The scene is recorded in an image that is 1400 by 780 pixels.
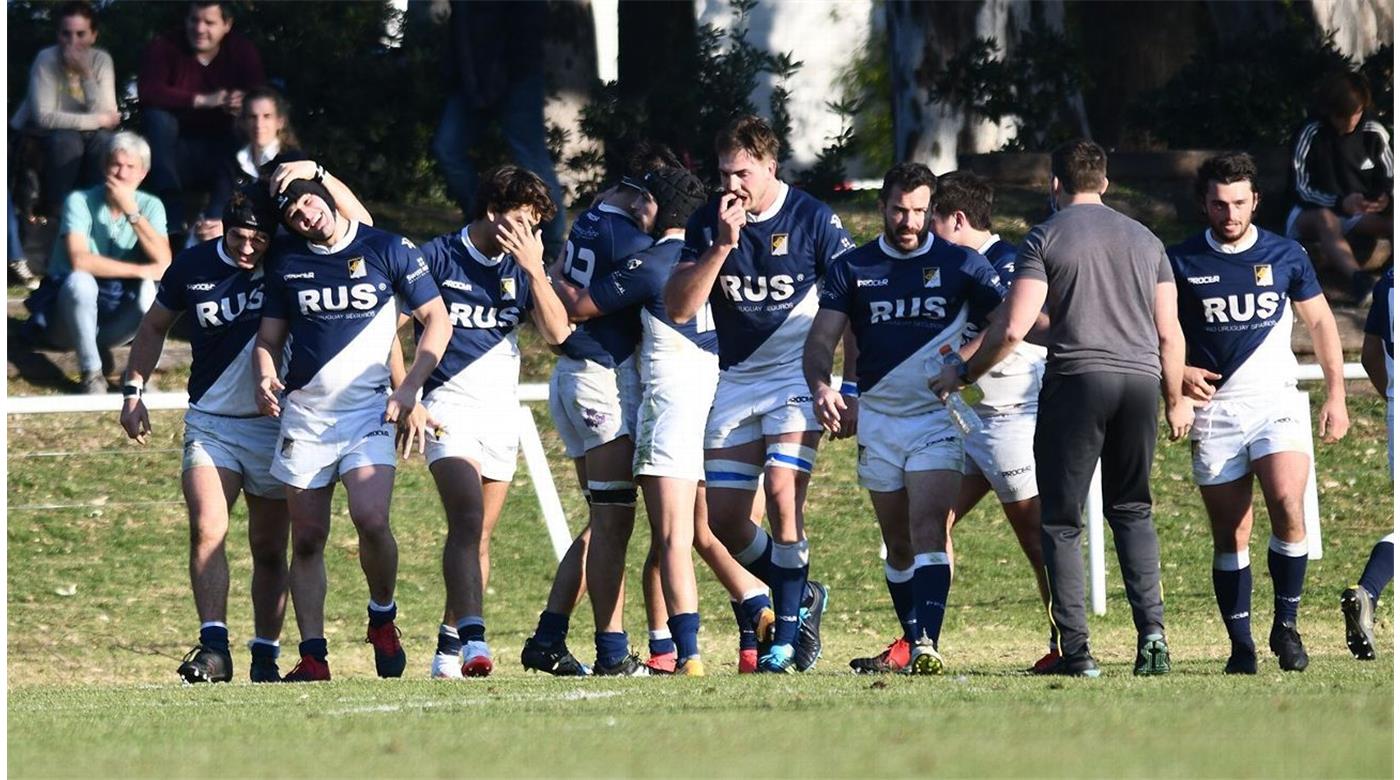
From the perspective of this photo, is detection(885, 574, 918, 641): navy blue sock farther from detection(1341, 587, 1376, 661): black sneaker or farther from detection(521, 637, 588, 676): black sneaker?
detection(1341, 587, 1376, 661): black sneaker

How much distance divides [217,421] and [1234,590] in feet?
13.5

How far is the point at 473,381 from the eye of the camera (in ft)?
32.3

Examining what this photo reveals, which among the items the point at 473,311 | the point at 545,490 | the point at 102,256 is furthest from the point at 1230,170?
the point at 102,256

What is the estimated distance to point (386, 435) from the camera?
31.7 feet

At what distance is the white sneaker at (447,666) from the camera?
32.1ft

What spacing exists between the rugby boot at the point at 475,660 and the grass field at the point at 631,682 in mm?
232

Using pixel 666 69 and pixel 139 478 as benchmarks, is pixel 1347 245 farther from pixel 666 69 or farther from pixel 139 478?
pixel 139 478

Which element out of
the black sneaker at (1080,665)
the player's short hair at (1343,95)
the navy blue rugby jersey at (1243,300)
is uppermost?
the player's short hair at (1343,95)

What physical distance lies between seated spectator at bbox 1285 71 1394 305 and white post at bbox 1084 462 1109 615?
13.2ft

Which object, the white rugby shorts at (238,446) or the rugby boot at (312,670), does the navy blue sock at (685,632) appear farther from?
the white rugby shorts at (238,446)

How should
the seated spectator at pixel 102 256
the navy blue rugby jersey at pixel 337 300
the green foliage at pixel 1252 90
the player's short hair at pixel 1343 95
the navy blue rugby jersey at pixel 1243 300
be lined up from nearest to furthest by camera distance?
the navy blue rugby jersey at pixel 1243 300
the navy blue rugby jersey at pixel 337 300
the seated spectator at pixel 102 256
the player's short hair at pixel 1343 95
the green foliage at pixel 1252 90

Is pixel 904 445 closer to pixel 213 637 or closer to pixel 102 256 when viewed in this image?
pixel 213 637

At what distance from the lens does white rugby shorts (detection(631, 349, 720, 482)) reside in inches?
372

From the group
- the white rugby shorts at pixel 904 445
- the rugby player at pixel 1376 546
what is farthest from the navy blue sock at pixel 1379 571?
the white rugby shorts at pixel 904 445
